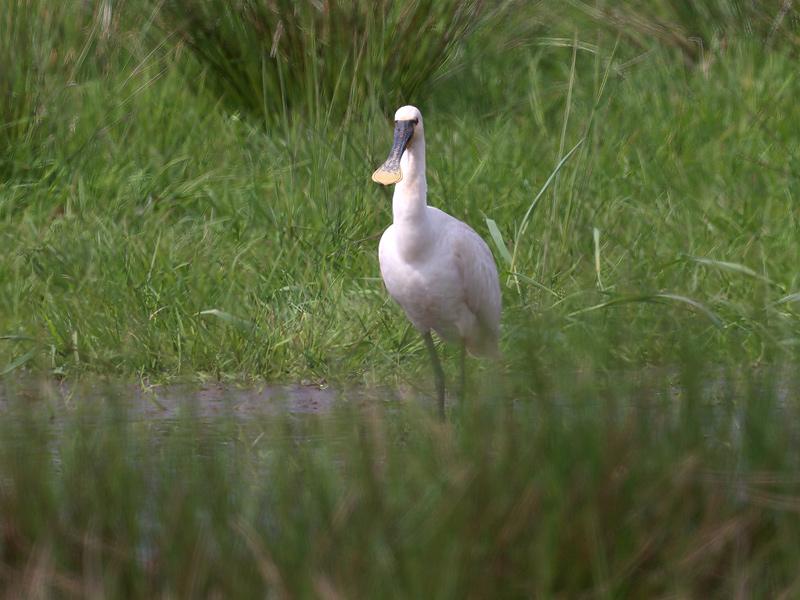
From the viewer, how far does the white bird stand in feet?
16.3

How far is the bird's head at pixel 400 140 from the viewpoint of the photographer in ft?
16.5

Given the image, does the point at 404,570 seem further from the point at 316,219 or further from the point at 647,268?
the point at 316,219

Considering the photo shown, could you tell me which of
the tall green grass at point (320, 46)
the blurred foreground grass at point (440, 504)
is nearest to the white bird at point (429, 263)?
the tall green grass at point (320, 46)

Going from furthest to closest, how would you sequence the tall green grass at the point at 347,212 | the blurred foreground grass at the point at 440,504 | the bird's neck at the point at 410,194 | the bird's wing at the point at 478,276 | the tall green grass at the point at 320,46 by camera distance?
the tall green grass at the point at 320,46
the tall green grass at the point at 347,212
the bird's wing at the point at 478,276
the bird's neck at the point at 410,194
the blurred foreground grass at the point at 440,504

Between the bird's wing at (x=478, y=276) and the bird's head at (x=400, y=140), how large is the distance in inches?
10.5

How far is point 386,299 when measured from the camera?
568cm

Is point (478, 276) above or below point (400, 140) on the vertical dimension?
below

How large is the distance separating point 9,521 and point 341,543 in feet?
1.96

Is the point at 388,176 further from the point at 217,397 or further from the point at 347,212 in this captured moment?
the point at 347,212

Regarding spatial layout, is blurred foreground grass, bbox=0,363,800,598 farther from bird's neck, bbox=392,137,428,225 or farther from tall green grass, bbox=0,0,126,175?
tall green grass, bbox=0,0,126,175

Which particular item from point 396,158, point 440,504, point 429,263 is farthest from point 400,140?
point 440,504

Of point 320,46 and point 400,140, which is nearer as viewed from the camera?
point 400,140

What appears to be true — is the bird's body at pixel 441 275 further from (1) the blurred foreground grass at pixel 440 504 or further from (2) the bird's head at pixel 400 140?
(1) the blurred foreground grass at pixel 440 504

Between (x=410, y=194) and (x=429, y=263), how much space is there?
213mm
